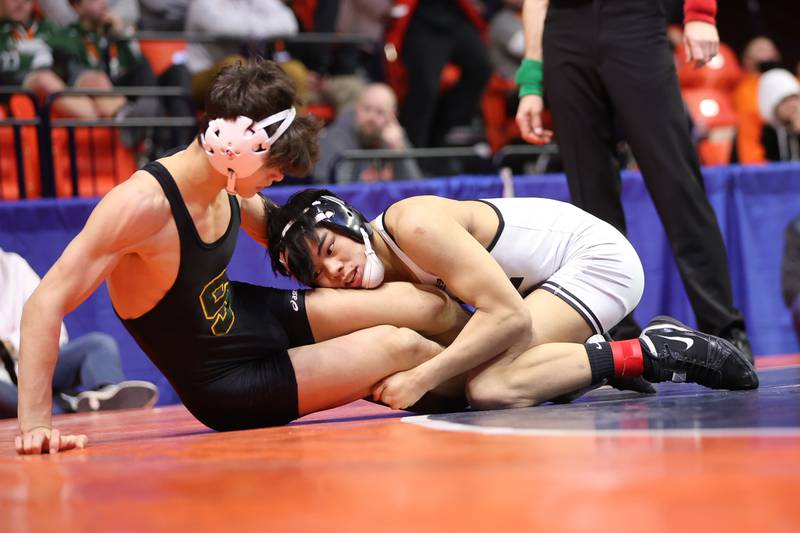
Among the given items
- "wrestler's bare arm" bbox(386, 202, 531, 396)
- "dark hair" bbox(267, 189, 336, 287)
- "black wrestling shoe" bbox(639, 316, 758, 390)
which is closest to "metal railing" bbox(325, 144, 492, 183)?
"dark hair" bbox(267, 189, 336, 287)

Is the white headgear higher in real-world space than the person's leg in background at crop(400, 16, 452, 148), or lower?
lower

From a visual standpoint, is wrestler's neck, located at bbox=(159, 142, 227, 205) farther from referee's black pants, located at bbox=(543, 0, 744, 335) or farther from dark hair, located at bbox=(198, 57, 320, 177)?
referee's black pants, located at bbox=(543, 0, 744, 335)

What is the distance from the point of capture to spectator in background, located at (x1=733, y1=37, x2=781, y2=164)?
8688 millimetres

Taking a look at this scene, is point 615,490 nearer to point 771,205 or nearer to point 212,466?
point 212,466

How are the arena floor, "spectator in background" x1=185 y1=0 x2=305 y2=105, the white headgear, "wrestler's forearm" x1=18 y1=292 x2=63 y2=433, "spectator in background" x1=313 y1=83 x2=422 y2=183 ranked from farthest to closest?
"spectator in background" x1=185 y1=0 x2=305 y2=105, "spectator in background" x1=313 y1=83 x2=422 y2=183, the white headgear, "wrestler's forearm" x1=18 y1=292 x2=63 y2=433, the arena floor

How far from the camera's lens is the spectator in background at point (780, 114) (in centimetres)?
815

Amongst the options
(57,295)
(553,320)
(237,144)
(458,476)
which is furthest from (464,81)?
(458,476)

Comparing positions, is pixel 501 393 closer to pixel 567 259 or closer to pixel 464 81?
pixel 567 259

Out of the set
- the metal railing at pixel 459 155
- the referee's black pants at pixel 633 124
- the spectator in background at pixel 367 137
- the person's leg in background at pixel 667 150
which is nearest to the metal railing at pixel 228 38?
the spectator in background at pixel 367 137

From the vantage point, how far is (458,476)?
177 cm

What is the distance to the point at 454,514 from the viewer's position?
1.47 metres

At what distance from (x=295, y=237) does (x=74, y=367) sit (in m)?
1.99

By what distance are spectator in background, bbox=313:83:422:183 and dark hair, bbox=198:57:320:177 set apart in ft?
11.2

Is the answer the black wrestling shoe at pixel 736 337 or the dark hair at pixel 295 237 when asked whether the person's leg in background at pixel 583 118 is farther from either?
the dark hair at pixel 295 237
